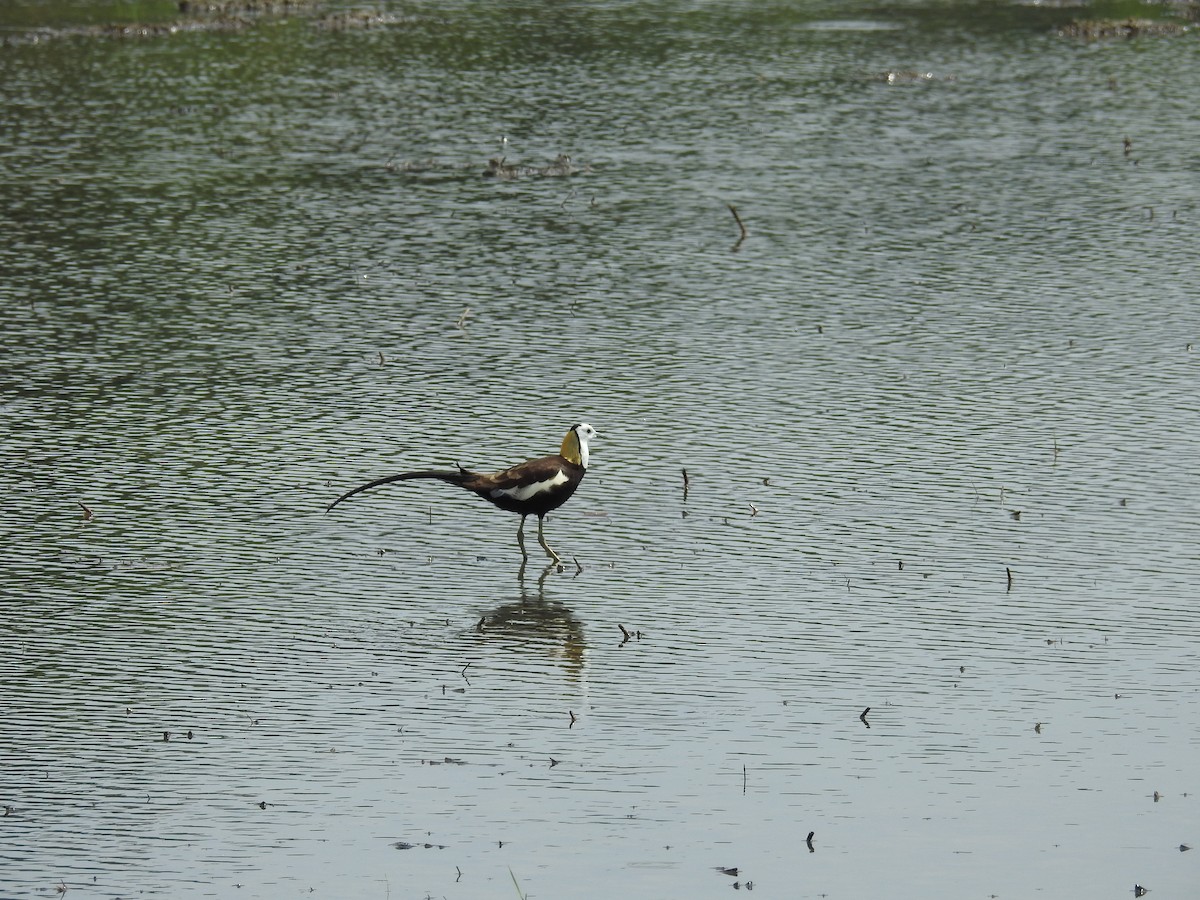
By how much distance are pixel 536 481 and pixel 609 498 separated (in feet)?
5.75

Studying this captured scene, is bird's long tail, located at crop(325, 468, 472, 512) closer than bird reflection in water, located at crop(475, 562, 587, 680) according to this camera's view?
No

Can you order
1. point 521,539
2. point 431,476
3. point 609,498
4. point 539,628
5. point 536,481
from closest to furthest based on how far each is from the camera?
A: 1. point 539,628
2. point 431,476
3. point 536,481
4. point 521,539
5. point 609,498

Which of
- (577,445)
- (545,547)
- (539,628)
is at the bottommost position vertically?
(539,628)

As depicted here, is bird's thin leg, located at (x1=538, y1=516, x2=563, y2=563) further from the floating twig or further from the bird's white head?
the floating twig

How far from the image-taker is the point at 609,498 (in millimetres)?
17656

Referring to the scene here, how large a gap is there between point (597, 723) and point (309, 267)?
14.2m

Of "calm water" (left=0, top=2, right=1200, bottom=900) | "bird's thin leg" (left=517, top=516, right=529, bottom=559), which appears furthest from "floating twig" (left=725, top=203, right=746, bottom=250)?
"bird's thin leg" (left=517, top=516, right=529, bottom=559)

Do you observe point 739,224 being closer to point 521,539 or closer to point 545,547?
point 521,539

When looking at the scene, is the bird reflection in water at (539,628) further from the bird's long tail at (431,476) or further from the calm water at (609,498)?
the bird's long tail at (431,476)

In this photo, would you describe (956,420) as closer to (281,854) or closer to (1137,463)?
(1137,463)

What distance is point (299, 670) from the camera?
1364cm

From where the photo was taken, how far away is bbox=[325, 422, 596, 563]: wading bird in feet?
52.5

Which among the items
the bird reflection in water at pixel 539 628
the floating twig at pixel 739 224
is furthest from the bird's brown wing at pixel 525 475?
the floating twig at pixel 739 224

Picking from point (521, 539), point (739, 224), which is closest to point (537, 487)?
point (521, 539)
